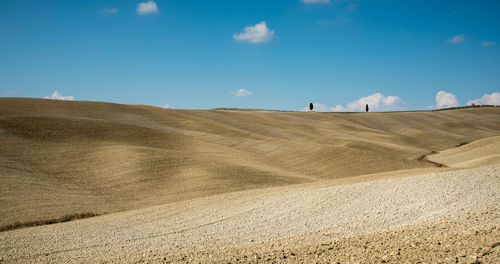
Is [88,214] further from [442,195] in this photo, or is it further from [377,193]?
[442,195]

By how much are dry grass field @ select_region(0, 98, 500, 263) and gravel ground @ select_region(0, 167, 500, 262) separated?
0.05m

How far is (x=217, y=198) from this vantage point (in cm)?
1580

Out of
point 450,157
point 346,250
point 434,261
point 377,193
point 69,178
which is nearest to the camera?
point 434,261

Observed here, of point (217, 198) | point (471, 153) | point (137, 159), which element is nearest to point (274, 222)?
point (217, 198)

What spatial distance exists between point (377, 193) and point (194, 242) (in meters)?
6.32

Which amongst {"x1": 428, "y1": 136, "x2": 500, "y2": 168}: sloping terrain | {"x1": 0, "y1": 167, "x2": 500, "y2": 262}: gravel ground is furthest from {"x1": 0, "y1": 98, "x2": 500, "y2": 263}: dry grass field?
{"x1": 428, "y1": 136, "x2": 500, "y2": 168}: sloping terrain

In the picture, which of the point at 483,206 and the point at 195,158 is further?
the point at 195,158

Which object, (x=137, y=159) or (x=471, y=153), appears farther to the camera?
(x=471, y=153)

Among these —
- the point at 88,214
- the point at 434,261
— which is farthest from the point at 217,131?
the point at 434,261

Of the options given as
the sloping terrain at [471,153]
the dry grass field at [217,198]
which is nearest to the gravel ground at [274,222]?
the dry grass field at [217,198]

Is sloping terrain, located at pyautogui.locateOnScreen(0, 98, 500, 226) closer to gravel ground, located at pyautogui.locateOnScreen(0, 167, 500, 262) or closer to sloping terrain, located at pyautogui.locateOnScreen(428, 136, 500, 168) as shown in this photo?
sloping terrain, located at pyautogui.locateOnScreen(428, 136, 500, 168)

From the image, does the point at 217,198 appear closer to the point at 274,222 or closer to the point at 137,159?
the point at 274,222

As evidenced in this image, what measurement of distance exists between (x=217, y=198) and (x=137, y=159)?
31.7 ft

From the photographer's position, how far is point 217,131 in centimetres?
4012
